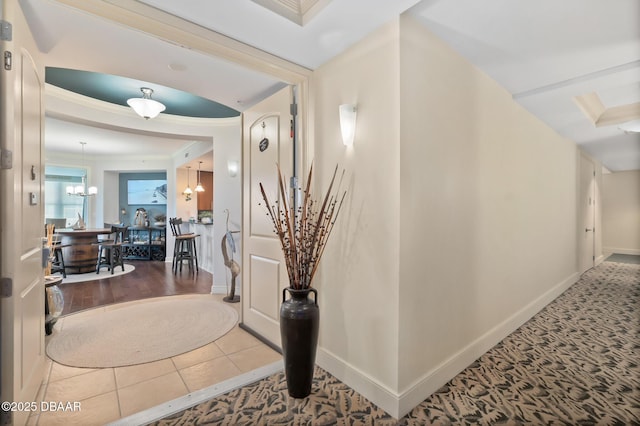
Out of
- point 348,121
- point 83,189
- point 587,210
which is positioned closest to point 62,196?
point 83,189

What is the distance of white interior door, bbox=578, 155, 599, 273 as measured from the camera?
201 inches

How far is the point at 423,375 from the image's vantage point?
1.96 m

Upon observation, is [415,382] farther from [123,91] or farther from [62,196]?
[62,196]

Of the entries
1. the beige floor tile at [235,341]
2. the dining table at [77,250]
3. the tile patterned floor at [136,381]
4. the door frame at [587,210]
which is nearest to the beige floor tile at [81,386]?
the tile patterned floor at [136,381]

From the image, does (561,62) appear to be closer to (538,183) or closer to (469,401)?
(538,183)

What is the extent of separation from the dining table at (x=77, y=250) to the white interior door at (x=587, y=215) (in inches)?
356

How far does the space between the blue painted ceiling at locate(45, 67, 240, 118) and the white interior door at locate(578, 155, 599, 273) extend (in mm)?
6190

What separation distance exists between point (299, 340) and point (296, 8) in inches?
84.8

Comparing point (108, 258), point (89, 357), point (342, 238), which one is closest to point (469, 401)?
point (342, 238)

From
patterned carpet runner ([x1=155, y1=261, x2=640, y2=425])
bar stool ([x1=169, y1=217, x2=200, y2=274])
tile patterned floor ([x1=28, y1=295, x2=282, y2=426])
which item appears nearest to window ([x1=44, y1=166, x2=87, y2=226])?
bar stool ([x1=169, y1=217, x2=200, y2=274])

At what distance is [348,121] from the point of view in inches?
81.5

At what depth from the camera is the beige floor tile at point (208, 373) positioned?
84.0 inches

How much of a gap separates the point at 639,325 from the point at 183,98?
245 inches

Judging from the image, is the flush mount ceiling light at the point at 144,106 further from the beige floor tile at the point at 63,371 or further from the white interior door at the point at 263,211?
the beige floor tile at the point at 63,371
